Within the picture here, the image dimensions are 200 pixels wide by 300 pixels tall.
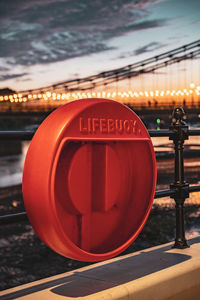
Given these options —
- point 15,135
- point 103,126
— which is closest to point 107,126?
point 103,126

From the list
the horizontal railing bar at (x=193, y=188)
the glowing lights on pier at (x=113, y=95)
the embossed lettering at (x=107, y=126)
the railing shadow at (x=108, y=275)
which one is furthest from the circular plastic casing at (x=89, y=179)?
the glowing lights on pier at (x=113, y=95)

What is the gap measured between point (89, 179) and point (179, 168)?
92cm

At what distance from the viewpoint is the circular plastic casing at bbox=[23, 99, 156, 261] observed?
1514 millimetres

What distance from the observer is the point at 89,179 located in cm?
165

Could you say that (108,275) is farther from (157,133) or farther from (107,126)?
(157,133)

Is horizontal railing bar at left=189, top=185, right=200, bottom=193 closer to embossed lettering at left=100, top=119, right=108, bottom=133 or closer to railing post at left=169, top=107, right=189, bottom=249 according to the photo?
railing post at left=169, top=107, right=189, bottom=249

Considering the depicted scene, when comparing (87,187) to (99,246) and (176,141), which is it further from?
(176,141)

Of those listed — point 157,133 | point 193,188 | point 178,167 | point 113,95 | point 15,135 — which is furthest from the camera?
point 113,95

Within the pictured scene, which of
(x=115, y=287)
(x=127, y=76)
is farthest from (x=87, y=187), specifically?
(x=127, y=76)

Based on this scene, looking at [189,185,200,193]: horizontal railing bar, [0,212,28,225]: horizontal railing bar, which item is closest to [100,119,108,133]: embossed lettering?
[0,212,28,225]: horizontal railing bar

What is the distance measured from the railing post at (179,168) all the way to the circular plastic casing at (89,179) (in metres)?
0.62

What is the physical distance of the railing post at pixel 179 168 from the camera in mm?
2422

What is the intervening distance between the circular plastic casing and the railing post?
24.5 inches

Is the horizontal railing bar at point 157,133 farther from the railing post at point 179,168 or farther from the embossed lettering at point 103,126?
the embossed lettering at point 103,126
